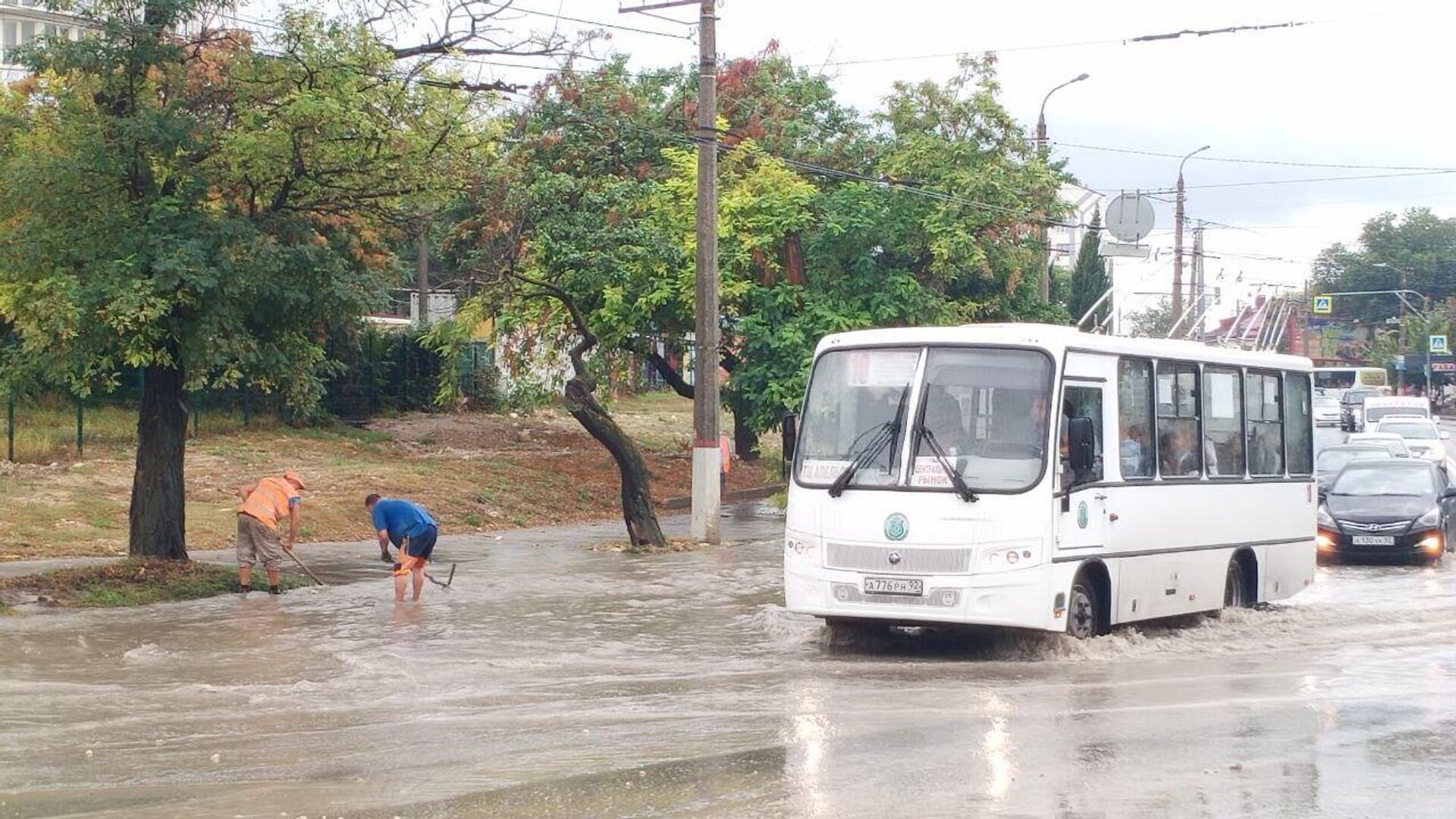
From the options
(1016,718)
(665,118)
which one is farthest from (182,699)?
(665,118)

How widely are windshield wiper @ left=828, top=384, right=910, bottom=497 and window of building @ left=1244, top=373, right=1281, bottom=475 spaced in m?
4.95

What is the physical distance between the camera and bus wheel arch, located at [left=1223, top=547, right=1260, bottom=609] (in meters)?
16.5

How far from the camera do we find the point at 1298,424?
17.8 meters

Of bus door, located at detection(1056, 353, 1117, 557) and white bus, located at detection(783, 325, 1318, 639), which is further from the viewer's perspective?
bus door, located at detection(1056, 353, 1117, 557)

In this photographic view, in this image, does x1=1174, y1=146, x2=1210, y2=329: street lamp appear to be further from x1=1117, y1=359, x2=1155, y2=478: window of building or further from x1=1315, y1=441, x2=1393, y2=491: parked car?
x1=1117, y1=359, x2=1155, y2=478: window of building

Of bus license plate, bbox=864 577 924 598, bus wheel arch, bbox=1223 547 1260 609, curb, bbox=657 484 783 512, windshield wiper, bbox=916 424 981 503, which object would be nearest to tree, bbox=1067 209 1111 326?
curb, bbox=657 484 783 512

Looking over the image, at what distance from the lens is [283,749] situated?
9.54 m

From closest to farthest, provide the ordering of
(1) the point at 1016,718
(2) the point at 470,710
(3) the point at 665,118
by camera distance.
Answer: (1) the point at 1016,718
(2) the point at 470,710
(3) the point at 665,118

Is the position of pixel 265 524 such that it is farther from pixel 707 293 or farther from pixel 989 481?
pixel 989 481

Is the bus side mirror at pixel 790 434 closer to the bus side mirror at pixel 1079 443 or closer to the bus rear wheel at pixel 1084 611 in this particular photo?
the bus side mirror at pixel 1079 443

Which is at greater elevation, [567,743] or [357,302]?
[357,302]

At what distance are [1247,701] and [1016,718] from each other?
1874 millimetres

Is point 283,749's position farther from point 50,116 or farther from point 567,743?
point 50,116

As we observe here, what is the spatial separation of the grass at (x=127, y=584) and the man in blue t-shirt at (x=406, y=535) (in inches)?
80.4
